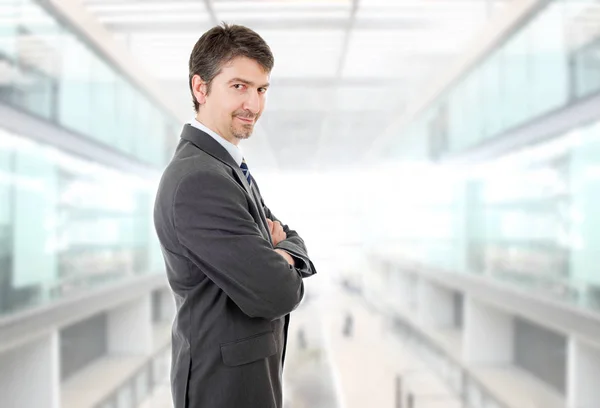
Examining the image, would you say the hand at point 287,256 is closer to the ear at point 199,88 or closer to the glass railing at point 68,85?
the ear at point 199,88

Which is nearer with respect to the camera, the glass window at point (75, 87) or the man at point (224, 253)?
the man at point (224, 253)

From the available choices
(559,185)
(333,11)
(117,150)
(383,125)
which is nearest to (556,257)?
(559,185)

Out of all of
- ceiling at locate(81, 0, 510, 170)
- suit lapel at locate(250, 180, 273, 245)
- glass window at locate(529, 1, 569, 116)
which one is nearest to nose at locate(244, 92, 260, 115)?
suit lapel at locate(250, 180, 273, 245)

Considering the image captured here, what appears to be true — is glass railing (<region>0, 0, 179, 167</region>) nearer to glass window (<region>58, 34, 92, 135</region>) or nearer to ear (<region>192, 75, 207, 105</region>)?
glass window (<region>58, 34, 92, 135</region>)

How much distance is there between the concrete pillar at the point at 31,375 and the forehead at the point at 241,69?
106 inches

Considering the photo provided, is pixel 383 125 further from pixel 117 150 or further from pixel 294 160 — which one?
pixel 117 150

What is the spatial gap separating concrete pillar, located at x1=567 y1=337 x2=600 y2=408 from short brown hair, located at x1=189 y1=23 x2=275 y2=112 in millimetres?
2980

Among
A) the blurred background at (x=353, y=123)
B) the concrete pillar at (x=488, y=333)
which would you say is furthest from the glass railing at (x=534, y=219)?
the concrete pillar at (x=488, y=333)

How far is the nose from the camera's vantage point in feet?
3.45

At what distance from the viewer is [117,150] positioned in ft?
15.8

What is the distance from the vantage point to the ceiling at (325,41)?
4.16 m

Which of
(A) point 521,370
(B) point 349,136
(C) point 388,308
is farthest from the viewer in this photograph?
(C) point 388,308

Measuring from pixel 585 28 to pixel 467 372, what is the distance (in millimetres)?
3632

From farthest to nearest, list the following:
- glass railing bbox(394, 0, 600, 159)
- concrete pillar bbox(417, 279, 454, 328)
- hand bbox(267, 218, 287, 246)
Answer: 1. concrete pillar bbox(417, 279, 454, 328)
2. glass railing bbox(394, 0, 600, 159)
3. hand bbox(267, 218, 287, 246)
